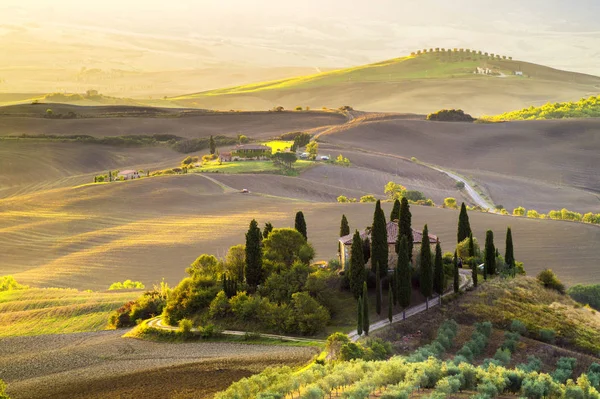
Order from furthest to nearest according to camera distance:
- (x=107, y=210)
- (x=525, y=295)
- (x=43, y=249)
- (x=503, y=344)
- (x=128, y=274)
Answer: (x=107, y=210), (x=43, y=249), (x=128, y=274), (x=525, y=295), (x=503, y=344)

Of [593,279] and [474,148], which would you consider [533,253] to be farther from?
[474,148]

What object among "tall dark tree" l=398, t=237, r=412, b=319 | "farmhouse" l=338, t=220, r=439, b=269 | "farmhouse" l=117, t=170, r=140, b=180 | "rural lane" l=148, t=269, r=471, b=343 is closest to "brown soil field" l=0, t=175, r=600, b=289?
"farmhouse" l=338, t=220, r=439, b=269

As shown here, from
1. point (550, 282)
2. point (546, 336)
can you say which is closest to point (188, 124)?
point (550, 282)

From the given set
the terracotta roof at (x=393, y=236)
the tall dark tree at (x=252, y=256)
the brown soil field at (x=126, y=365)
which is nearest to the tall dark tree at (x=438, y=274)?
the terracotta roof at (x=393, y=236)

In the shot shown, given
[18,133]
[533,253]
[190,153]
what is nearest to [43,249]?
[533,253]

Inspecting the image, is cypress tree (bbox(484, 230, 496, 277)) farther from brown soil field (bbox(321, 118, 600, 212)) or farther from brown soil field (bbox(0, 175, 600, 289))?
brown soil field (bbox(321, 118, 600, 212))

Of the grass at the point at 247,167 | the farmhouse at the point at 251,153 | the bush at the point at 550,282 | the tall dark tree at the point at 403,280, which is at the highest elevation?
the farmhouse at the point at 251,153

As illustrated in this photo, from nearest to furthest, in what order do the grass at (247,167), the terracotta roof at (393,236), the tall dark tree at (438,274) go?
the tall dark tree at (438,274)
the terracotta roof at (393,236)
the grass at (247,167)

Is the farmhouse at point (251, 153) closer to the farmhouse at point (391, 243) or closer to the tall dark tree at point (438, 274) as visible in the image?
the farmhouse at point (391, 243)
